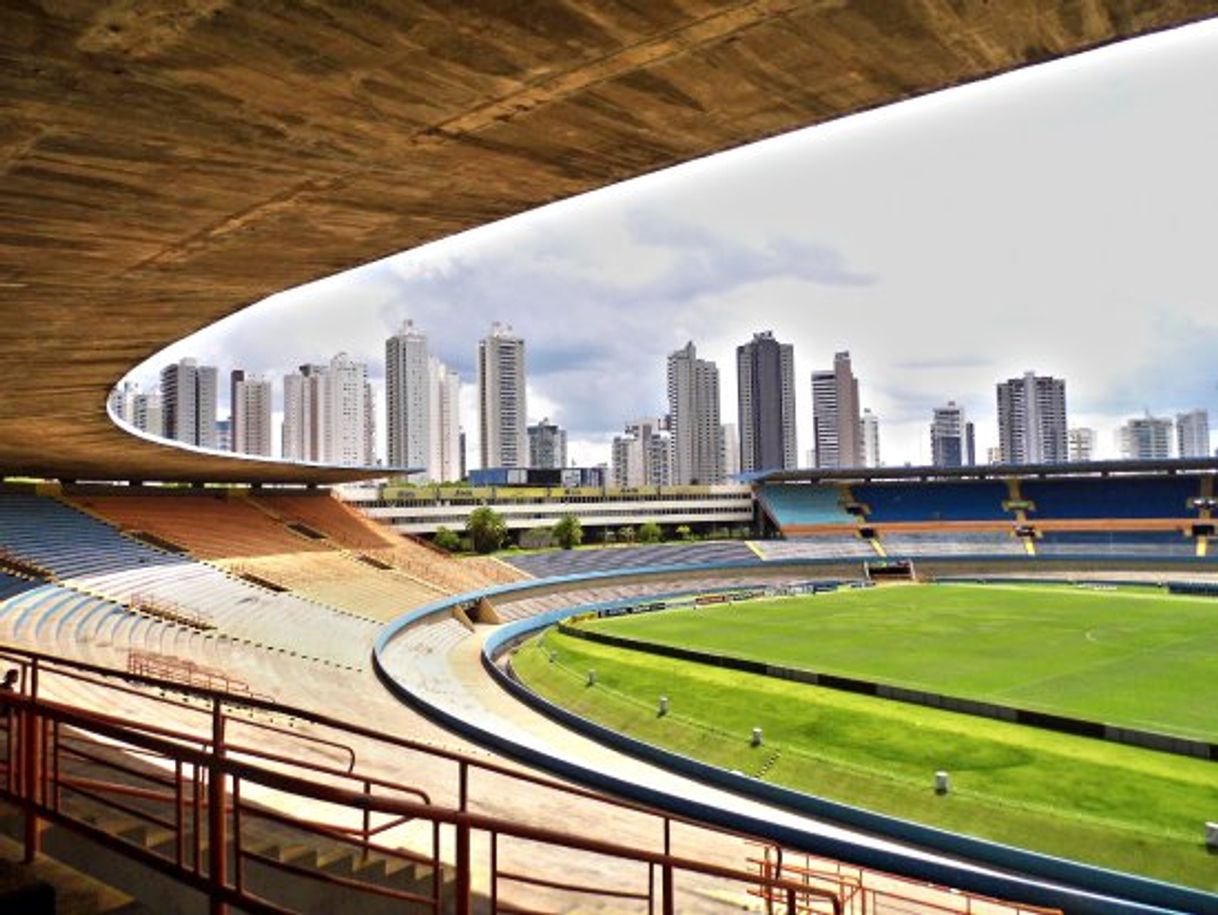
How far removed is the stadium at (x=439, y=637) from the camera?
545 centimetres

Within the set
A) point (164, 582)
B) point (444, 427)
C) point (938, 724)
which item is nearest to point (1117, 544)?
point (938, 724)

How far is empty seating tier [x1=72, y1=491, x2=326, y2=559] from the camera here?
45219mm

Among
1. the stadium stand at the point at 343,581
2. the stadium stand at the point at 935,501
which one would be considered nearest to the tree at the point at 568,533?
the stadium stand at the point at 343,581

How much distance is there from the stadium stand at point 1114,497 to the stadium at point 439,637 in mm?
13609

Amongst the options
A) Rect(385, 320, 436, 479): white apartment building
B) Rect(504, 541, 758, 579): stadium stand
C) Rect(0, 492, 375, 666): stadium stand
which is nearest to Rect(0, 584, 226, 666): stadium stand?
Rect(0, 492, 375, 666): stadium stand

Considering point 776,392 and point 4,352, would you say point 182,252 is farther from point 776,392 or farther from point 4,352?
point 776,392

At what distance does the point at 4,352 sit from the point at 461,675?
23326mm

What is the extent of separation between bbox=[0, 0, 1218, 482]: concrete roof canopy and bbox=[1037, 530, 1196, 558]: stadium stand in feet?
217

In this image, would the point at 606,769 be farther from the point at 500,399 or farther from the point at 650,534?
the point at 500,399

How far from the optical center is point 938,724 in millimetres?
25750

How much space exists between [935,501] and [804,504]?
10.8m

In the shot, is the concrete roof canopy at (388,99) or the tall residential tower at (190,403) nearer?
the concrete roof canopy at (388,99)

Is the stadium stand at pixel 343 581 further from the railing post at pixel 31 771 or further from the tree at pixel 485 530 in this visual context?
the railing post at pixel 31 771

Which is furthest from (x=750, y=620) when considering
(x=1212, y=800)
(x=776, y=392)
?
(x=776, y=392)
